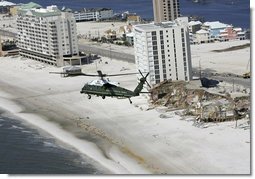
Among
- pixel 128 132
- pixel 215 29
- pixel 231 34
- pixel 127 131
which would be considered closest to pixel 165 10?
pixel 215 29

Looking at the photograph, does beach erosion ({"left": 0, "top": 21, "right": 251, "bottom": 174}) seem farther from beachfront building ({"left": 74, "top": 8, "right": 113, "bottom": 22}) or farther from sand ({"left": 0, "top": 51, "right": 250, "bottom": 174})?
beachfront building ({"left": 74, "top": 8, "right": 113, "bottom": 22})

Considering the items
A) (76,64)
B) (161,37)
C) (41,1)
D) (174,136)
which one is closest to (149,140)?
(174,136)

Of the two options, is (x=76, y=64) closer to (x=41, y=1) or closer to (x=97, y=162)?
(x=97, y=162)

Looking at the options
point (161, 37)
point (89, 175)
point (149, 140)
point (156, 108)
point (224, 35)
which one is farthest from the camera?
point (224, 35)

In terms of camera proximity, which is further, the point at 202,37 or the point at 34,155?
the point at 202,37

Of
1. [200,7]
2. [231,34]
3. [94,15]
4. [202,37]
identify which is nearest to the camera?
[231,34]

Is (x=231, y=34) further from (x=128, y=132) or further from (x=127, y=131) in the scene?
(x=128, y=132)

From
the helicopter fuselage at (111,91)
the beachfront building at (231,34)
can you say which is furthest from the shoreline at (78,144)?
the beachfront building at (231,34)
